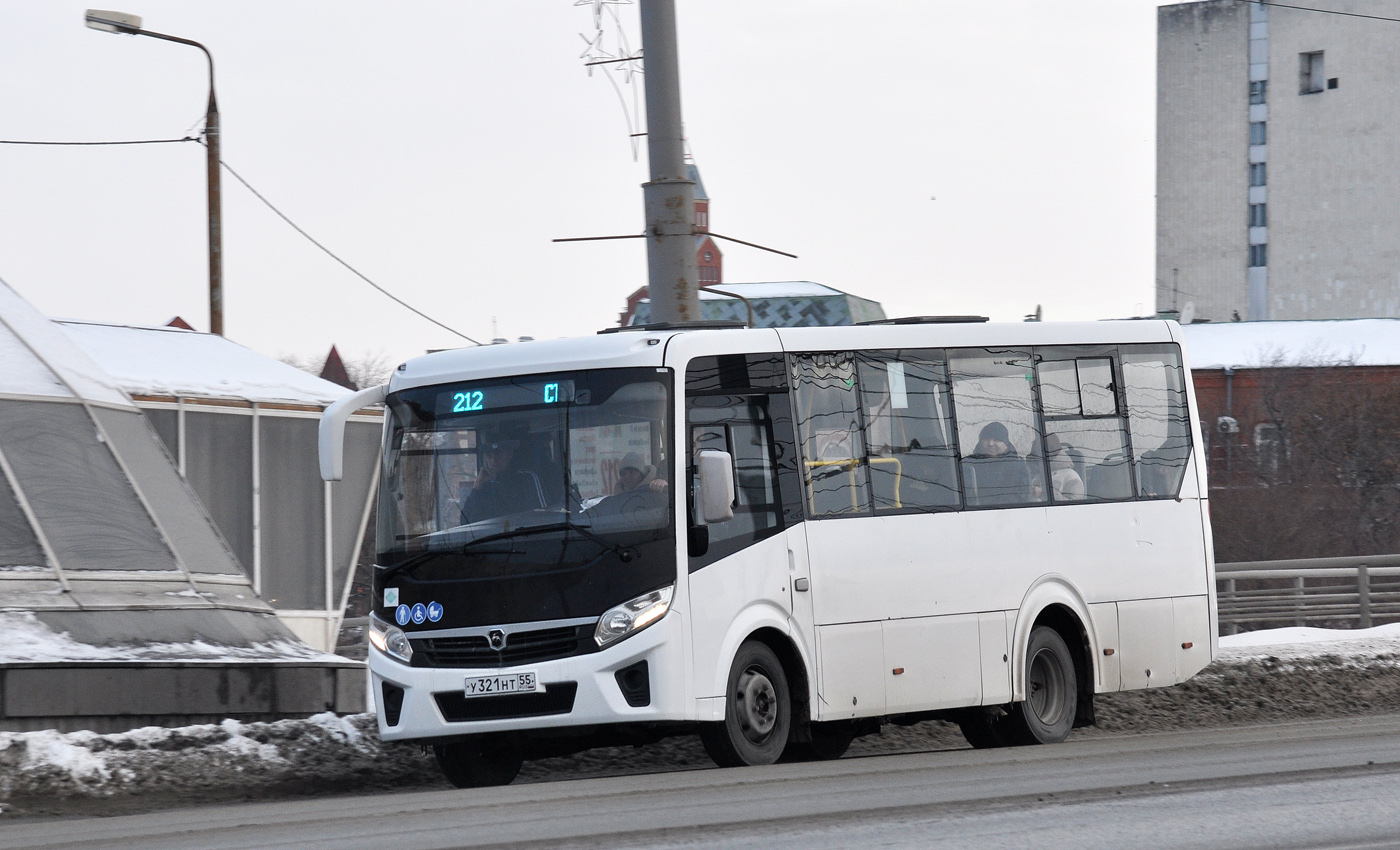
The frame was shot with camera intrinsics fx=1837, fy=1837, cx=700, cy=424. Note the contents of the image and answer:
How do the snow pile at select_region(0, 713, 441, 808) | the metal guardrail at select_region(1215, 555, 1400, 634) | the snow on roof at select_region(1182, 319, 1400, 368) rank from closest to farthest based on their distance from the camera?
the snow pile at select_region(0, 713, 441, 808), the metal guardrail at select_region(1215, 555, 1400, 634), the snow on roof at select_region(1182, 319, 1400, 368)

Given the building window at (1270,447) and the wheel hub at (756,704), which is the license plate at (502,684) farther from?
the building window at (1270,447)

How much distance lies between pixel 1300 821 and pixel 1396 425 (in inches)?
2333

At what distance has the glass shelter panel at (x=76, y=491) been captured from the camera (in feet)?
53.7

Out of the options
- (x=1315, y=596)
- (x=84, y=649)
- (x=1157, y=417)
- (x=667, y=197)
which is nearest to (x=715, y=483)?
(x=667, y=197)

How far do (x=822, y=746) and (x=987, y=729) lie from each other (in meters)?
1.45

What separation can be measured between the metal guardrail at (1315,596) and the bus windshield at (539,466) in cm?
2068

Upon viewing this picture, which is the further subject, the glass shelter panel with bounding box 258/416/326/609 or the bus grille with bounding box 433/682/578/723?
the glass shelter panel with bounding box 258/416/326/609

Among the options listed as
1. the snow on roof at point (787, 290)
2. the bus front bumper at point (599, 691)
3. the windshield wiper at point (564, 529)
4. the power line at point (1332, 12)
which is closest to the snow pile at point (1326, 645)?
the bus front bumper at point (599, 691)

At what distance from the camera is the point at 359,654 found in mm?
32656

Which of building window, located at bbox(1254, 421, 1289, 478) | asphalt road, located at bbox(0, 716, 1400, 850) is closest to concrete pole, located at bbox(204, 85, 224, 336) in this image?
asphalt road, located at bbox(0, 716, 1400, 850)

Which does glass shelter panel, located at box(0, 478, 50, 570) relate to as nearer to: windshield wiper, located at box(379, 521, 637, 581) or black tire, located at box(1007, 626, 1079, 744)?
windshield wiper, located at box(379, 521, 637, 581)

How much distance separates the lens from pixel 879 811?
26.4 feet

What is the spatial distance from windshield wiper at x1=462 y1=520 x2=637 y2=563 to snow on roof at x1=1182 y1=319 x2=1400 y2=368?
202 feet

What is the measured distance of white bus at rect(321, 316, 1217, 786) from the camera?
33.9 feet
